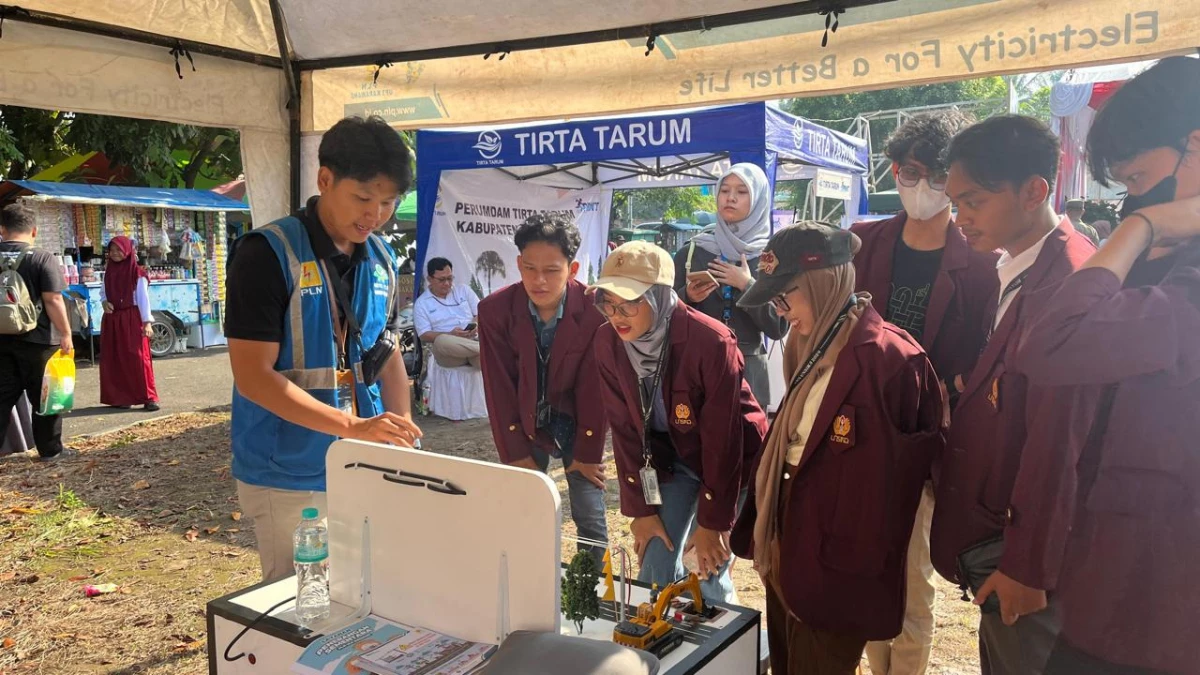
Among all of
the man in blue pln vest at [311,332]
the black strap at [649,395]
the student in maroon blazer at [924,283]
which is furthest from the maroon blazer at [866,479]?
the man in blue pln vest at [311,332]

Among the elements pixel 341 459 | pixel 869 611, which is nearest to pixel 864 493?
pixel 869 611

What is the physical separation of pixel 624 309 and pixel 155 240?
14.9 metres

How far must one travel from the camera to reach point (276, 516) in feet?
7.61

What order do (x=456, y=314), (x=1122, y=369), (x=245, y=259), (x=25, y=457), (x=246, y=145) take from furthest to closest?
(x=456, y=314), (x=25, y=457), (x=246, y=145), (x=245, y=259), (x=1122, y=369)

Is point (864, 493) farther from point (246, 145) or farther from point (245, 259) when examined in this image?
point (246, 145)

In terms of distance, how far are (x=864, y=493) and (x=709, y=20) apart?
1.89 metres

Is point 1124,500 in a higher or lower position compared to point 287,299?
lower

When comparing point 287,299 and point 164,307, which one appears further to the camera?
point 164,307

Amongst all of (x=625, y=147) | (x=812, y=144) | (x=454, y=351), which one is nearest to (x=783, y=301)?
(x=625, y=147)

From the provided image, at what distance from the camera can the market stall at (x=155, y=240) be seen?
1304cm

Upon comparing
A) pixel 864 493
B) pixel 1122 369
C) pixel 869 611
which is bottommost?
pixel 869 611

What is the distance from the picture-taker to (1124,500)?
154 cm

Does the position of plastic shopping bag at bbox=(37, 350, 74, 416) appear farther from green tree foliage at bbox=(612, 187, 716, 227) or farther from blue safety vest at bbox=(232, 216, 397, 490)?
green tree foliage at bbox=(612, 187, 716, 227)

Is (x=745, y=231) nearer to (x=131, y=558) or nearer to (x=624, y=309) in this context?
(x=624, y=309)
